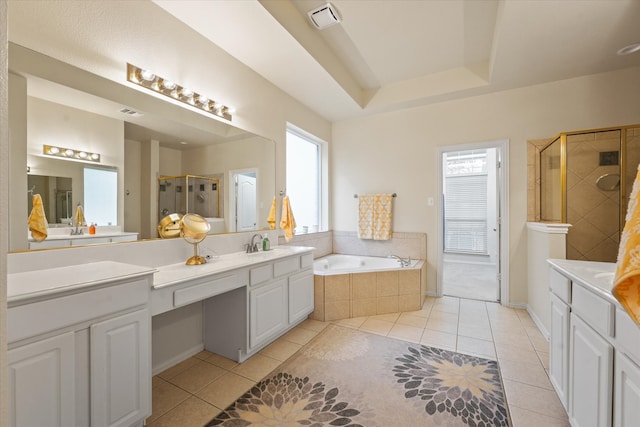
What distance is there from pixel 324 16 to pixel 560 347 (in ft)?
9.02

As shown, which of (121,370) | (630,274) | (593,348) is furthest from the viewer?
Result: (121,370)

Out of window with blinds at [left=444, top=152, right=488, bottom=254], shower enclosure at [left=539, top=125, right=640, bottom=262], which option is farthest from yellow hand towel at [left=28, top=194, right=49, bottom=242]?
window with blinds at [left=444, top=152, right=488, bottom=254]

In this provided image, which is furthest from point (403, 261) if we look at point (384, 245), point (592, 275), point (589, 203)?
point (592, 275)

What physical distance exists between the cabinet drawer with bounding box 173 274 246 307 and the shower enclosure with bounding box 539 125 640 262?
3.03 metres

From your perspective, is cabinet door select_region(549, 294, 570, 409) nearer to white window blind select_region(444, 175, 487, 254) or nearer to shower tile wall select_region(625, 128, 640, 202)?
shower tile wall select_region(625, 128, 640, 202)

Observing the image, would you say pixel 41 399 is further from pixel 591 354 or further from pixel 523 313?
pixel 523 313

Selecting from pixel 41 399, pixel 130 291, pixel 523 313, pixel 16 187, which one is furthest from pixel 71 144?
pixel 523 313

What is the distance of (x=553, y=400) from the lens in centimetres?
161

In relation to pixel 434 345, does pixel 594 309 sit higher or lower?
higher

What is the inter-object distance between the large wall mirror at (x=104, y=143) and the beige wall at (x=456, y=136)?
2.14m

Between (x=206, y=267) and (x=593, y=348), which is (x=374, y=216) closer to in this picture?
(x=206, y=267)

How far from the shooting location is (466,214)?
582 centimetres

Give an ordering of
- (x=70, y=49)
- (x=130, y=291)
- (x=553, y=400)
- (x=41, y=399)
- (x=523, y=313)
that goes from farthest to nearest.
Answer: (x=523, y=313)
(x=553, y=400)
(x=70, y=49)
(x=130, y=291)
(x=41, y=399)

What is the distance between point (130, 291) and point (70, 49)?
52.4 inches
